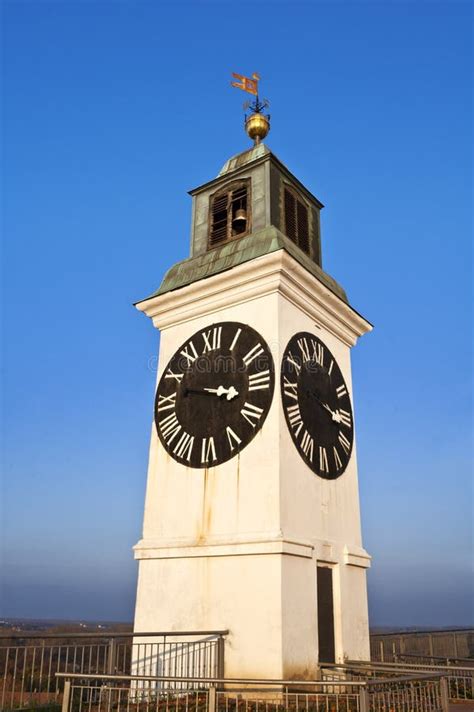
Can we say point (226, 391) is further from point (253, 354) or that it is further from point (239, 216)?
point (239, 216)

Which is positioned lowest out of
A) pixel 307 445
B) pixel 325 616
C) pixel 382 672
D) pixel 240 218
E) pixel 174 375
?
pixel 382 672

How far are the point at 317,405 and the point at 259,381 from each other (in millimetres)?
1594

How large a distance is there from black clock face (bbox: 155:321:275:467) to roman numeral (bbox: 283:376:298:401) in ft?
0.96

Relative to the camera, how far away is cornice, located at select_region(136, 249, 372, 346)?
12.8m

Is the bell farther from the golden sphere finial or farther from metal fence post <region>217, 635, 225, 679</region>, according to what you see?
metal fence post <region>217, 635, 225, 679</region>

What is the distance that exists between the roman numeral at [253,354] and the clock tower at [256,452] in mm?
45

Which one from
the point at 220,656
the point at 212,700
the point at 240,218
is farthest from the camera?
the point at 240,218

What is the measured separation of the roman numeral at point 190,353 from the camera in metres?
13.6

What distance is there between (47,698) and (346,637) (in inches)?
225

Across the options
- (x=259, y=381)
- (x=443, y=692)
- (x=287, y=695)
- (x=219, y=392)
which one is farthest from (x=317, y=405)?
(x=287, y=695)

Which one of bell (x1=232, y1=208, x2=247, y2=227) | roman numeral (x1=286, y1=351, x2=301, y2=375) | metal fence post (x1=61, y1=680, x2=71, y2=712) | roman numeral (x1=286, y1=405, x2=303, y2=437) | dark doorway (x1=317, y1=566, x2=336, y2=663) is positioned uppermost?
bell (x1=232, y1=208, x2=247, y2=227)

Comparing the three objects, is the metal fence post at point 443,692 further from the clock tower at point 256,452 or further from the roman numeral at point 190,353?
the roman numeral at point 190,353

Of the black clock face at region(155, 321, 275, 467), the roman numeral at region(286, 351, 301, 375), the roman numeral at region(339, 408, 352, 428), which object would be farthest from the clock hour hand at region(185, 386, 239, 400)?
the roman numeral at region(339, 408, 352, 428)

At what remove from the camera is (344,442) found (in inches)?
547
